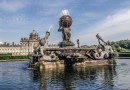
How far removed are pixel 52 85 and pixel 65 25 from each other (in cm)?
4196

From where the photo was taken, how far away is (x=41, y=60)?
58125 mm

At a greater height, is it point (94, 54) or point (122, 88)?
point (94, 54)

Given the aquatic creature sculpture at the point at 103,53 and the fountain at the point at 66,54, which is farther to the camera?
the aquatic creature sculpture at the point at 103,53

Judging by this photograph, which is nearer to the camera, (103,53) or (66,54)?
(66,54)

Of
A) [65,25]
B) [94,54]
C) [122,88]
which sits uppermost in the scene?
[65,25]

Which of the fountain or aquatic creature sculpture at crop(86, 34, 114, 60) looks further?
aquatic creature sculpture at crop(86, 34, 114, 60)

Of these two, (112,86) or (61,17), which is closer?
(112,86)

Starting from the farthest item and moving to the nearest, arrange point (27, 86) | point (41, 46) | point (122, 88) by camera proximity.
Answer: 1. point (41, 46)
2. point (27, 86)
3. point (122, 88)

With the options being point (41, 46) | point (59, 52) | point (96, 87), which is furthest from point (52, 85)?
point (59, 52)

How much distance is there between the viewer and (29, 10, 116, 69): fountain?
60.0 m

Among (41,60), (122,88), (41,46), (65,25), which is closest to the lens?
(122,88)

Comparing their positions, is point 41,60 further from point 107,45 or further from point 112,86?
point 112,86

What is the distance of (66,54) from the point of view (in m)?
65.6

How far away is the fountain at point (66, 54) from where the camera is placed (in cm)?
6000
